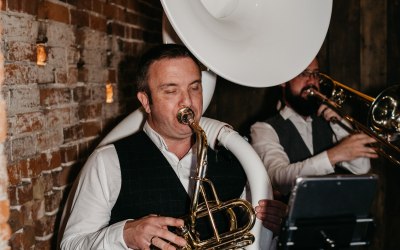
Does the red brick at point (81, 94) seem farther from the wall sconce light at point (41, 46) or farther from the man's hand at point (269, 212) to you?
the man's hand at point (269, 212)

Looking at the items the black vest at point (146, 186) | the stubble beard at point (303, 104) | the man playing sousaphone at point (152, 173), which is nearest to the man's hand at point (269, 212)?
the man playing sousaphone at point (152, 173)

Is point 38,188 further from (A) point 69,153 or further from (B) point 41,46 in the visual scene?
(B) point 41,46

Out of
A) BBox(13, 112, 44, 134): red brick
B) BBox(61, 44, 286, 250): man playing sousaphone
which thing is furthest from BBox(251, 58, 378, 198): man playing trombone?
BBox(13, 112, 44, 134): red brick

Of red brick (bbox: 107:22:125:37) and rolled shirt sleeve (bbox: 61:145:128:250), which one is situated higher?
red brick (bbox: 107:22:125:37)

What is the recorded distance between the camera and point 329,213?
97 cm

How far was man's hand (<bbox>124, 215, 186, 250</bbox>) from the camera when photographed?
1262 millimetres

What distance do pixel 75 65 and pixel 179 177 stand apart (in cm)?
64

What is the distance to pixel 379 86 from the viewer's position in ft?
8.50

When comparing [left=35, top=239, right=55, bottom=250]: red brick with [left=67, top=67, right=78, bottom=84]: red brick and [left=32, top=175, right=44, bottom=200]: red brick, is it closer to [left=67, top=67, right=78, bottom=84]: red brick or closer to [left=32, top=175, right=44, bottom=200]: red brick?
[left=32, top=175, right=44, bottom=200]: red brick

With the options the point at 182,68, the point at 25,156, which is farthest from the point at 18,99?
the point at 182,68

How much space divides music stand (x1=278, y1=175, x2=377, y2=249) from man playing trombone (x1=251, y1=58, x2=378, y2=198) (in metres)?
1.12

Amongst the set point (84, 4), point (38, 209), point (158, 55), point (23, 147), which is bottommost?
point (38, 209)

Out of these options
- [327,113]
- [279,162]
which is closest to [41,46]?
[279,162]

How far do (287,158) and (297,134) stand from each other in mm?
167
